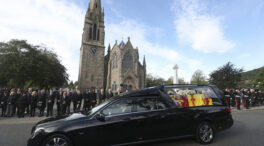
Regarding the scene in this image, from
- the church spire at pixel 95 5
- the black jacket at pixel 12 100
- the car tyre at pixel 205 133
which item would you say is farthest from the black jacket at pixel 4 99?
the church spire at pixel 95 5

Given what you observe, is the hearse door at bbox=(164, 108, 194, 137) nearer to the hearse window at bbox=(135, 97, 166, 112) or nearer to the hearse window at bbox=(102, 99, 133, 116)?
the hearse window at bbox=(135, 97, 166, 112)

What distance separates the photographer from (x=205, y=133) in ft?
13.0

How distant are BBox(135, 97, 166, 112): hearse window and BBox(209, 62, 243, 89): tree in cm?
2469

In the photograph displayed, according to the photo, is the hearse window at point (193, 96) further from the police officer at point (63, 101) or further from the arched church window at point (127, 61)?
the arched church window at point (127, 61)

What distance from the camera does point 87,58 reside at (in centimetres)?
3278

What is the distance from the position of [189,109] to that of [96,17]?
3786 centimetres

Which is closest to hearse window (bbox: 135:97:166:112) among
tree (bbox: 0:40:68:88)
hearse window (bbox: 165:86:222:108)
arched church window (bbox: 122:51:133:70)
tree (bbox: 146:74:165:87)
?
hearse window (bbox: 165:86:222:108)

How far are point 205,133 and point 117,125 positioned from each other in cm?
265

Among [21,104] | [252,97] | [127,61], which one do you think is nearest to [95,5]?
[127,61]

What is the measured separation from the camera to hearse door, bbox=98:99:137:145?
3150 millimetres

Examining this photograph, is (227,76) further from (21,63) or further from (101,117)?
(21,63)

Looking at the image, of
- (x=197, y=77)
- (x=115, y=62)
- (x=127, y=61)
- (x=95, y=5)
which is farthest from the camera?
(x=197, y=77)

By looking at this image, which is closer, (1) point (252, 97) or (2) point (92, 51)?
(1) point (252, 97)

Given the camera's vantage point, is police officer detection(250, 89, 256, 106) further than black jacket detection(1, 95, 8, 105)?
Yes
